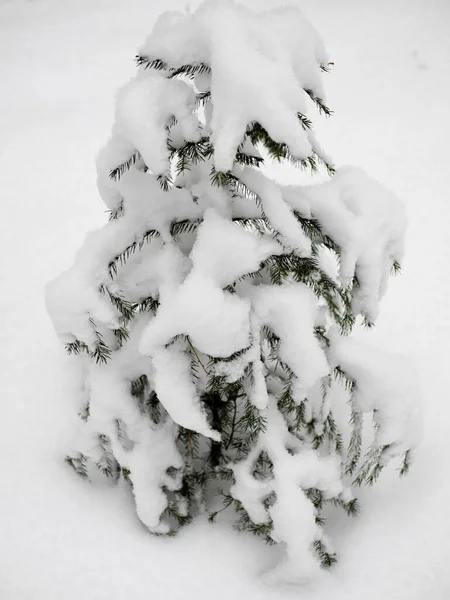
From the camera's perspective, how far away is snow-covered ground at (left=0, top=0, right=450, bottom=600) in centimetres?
378

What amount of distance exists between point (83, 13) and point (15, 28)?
1921mm

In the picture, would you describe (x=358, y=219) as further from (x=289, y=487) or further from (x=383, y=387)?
(x=289, y=487)

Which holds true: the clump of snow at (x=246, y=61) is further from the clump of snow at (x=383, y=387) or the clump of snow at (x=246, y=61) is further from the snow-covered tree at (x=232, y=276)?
the clump of snow at (x=383, y=387)

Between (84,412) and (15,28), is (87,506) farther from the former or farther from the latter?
(15,28)

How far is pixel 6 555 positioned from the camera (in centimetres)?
375

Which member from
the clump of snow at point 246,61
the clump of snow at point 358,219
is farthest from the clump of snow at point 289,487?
the clump of snow at point 246,61

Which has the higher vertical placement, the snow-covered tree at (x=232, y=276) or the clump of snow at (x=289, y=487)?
the snow-covered tree at (x=232, y=276)

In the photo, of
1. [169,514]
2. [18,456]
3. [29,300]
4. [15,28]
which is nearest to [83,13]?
[15,28]

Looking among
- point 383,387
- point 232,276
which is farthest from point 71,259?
point 383,387

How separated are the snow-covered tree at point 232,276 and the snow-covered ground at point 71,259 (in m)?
0.56

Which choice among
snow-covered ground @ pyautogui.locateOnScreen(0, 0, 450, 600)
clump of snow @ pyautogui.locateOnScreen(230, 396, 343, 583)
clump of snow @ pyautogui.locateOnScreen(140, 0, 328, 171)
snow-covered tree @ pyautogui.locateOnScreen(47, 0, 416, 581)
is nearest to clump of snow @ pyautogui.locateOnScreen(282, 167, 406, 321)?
snow-covered tree @ pyautogui.locateOnScreen(47, 0, 416, 581)

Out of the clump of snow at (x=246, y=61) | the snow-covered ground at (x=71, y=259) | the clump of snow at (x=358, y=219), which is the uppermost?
the clump of snow at (x=246, y=61)

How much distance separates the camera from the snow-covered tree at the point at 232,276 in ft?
7.70

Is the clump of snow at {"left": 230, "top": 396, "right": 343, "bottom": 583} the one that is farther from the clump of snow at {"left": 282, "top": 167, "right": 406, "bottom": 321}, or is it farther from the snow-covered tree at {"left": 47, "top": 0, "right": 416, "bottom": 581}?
the clump of snow at {"left": 282, "top": 167, "right": 406, "bottom": 321}
